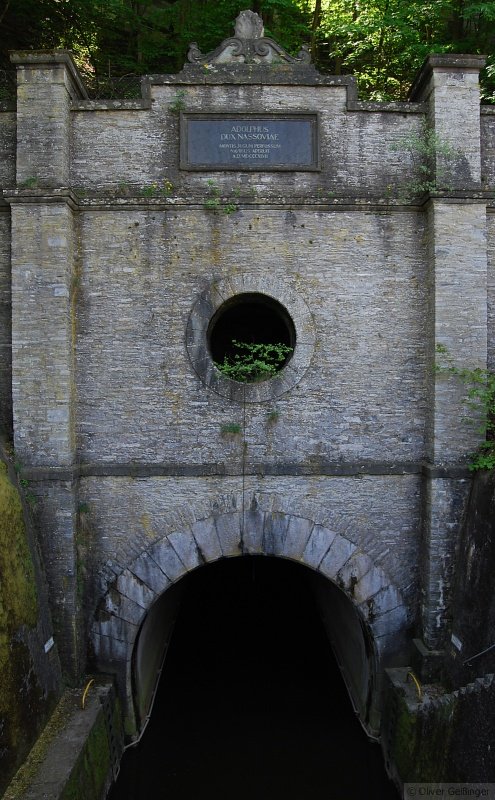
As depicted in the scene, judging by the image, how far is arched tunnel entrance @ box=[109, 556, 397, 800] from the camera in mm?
6723

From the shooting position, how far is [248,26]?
692cm

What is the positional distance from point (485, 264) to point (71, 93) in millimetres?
5167

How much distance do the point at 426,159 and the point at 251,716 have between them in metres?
7.40

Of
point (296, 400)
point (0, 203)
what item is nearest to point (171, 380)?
point (296, 400)

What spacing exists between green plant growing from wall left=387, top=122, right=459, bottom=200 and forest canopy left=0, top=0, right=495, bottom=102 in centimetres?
416

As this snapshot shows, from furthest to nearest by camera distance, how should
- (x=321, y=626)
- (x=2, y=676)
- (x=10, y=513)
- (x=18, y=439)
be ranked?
1. (x=321, y=626)
2. (x=18, y=439)
3. (x=10, y=513)
4. (x=2, y=676)

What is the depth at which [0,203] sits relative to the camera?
6863 mm

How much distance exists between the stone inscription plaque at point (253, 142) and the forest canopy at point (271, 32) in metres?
4.67

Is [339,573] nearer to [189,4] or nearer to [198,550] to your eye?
[198,550]

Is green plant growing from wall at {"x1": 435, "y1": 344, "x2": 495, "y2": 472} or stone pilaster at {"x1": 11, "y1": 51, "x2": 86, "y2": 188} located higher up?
stone pilaster at {"x1": 11, "y1": 51, "x2": 86, "y2": 188}

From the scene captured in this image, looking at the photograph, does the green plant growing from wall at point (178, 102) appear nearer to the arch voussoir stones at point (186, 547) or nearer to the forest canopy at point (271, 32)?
the forest canopy at point (271, 32)

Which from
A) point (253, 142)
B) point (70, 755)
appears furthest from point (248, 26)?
point (70, 755)

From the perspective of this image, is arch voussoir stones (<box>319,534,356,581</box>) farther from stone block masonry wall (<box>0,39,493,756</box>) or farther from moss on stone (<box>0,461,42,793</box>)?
moss on stone (<box>0,461,42,793</box>)

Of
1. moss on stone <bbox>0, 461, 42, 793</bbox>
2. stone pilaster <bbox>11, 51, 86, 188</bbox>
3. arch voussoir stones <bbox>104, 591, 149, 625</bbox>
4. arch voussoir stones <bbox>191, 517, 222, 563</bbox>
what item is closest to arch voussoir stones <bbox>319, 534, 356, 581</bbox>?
arch voussoir stones <bbox>191, 517, 222, 563</bbox>
